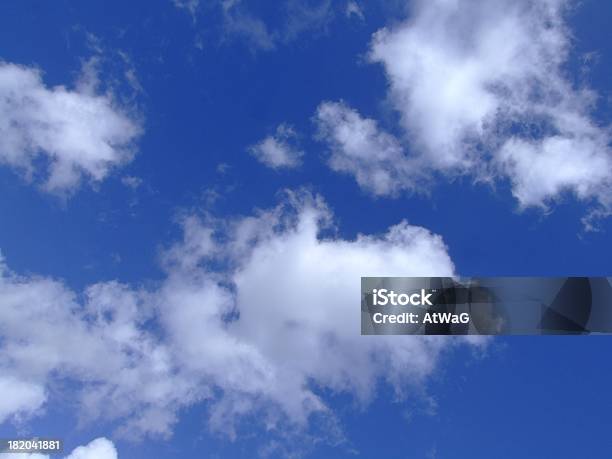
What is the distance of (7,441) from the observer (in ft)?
221

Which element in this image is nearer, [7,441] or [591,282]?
[591,282]

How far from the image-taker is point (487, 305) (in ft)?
162

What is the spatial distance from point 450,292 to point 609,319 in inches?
603

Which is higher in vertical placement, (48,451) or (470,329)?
(470,329)

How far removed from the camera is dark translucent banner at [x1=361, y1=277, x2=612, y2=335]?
4847cm

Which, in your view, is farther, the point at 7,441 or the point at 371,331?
the point at 7,441

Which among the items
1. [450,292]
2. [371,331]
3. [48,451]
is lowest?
[48,451]

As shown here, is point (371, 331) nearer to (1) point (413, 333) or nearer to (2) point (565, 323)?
(1) point (413, 333)

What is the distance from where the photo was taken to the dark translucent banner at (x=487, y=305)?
159ft

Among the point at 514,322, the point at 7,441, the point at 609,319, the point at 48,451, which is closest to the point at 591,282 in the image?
the point at 609,319

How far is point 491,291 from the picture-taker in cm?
4931

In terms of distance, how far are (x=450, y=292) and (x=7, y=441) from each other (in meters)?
59.0

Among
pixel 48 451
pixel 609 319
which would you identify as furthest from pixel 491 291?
pixel 48 451

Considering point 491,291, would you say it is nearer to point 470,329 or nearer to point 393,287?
point 470,329
